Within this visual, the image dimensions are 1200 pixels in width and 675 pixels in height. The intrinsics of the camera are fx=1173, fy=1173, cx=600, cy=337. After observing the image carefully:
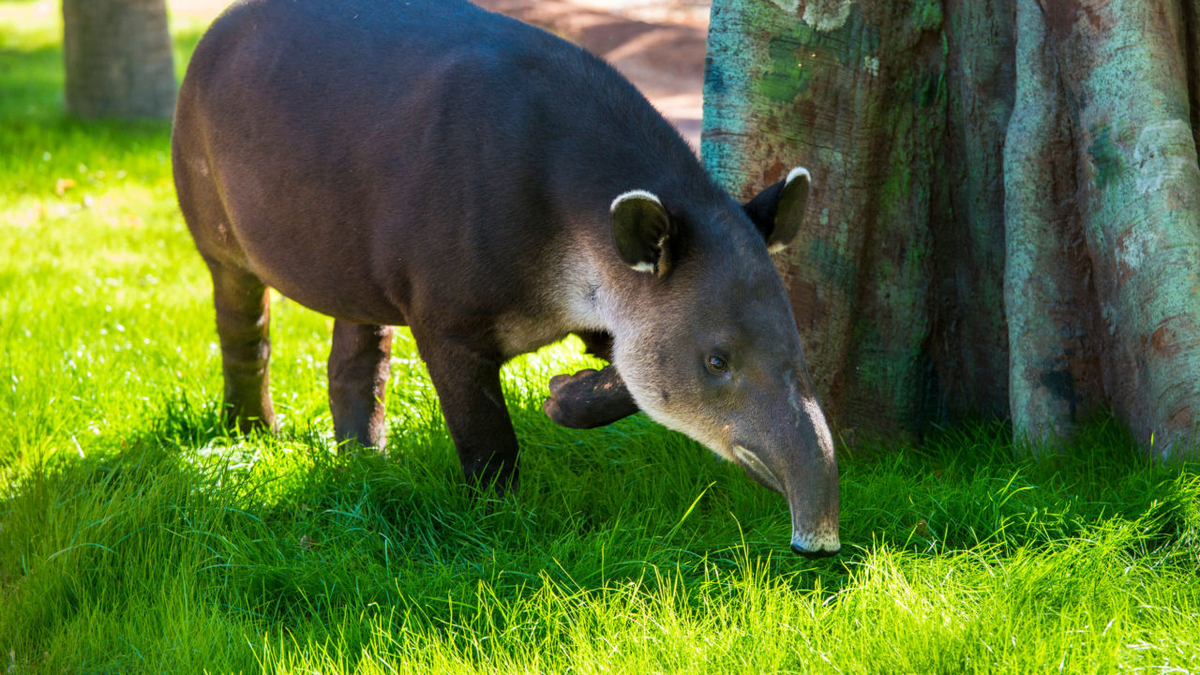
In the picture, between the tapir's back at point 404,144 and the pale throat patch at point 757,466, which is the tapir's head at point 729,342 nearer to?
the pale throat patch at point 757,466

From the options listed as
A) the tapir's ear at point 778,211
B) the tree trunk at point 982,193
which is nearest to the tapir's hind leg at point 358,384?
the tree trunk at point 982,193

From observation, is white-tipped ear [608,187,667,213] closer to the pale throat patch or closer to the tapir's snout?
the tapir's snout

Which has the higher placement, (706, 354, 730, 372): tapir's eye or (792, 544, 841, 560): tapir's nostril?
(706, 354, 730, 372): tapir's eye

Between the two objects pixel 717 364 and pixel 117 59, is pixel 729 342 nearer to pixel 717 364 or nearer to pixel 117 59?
pixel 717 364

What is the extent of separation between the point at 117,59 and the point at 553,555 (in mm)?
11374

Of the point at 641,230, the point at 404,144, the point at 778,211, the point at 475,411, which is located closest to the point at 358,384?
the point at 475,411

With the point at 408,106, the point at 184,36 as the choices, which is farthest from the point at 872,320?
the point at 184,36

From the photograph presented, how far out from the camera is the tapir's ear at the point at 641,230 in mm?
3521

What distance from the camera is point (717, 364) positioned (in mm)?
3648

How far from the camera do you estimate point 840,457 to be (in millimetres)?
4746

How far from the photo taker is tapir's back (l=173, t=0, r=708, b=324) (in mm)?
4016

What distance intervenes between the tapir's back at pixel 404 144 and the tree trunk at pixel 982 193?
82 centimetres

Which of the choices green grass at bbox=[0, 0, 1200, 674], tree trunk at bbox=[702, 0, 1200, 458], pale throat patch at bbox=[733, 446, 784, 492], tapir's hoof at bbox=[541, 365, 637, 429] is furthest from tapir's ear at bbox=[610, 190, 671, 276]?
tree trunk at bbox=[702, 0, 1200, 458]

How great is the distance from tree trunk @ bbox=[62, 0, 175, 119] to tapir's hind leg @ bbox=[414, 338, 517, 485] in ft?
33.9
